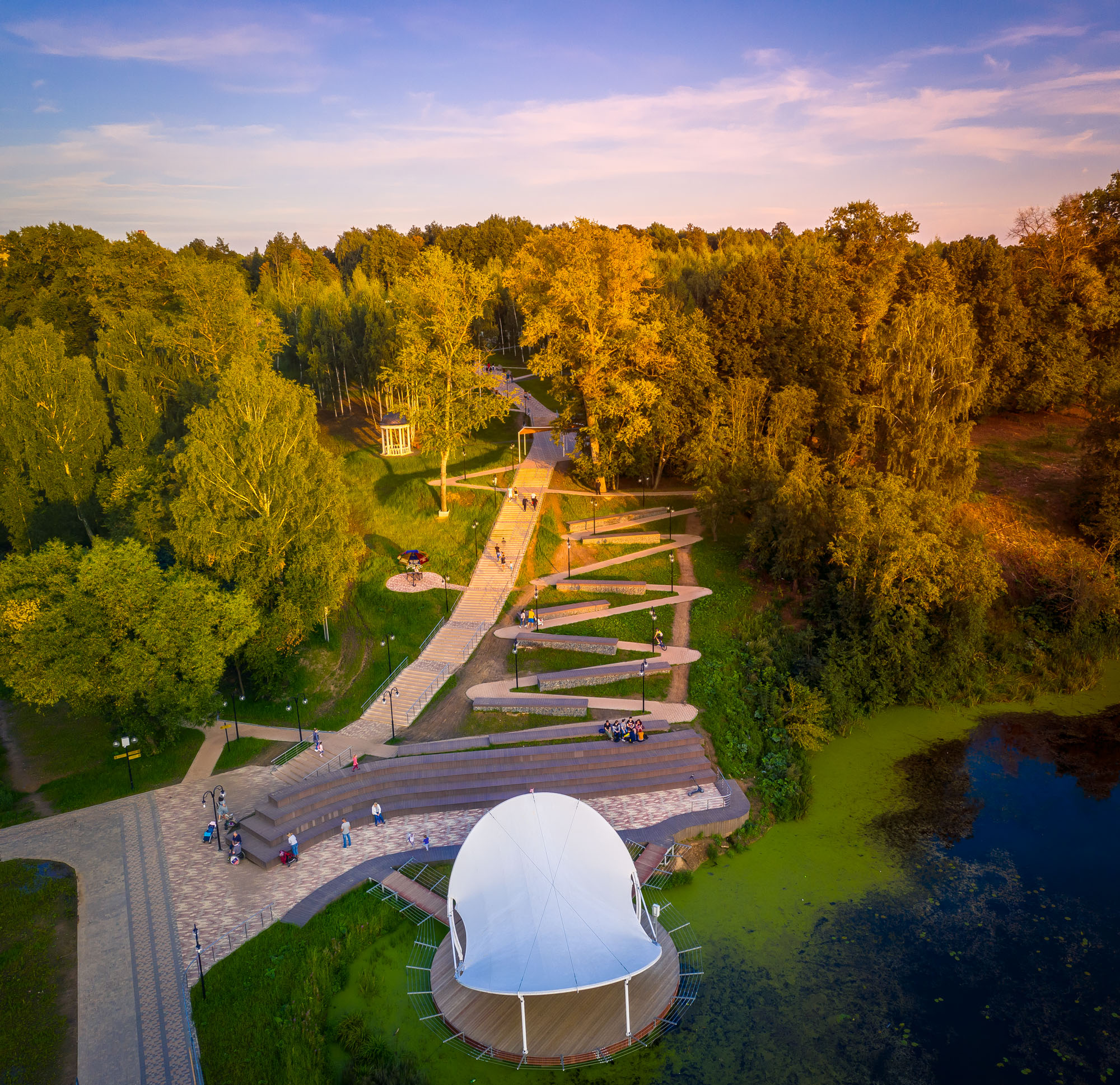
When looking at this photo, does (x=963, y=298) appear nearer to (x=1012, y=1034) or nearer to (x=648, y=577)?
(x=648, y=577)

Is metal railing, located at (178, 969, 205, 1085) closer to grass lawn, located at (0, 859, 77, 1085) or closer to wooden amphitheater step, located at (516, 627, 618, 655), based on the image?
grass lawn, located at (0, 859, 77, 1085)

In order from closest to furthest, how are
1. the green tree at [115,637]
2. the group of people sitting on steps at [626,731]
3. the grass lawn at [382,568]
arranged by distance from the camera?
the green tree at [115,637], the group of people sitting on steps at [626,731], the grass lawn at [382,568]

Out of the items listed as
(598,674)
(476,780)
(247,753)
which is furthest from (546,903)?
(247,753)

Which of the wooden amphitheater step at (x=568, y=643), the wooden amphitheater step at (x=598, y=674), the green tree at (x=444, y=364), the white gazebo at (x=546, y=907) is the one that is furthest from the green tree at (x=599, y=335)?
the white gazebo at (x=546, y=907)

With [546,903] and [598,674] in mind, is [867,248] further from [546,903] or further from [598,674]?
[546,903]

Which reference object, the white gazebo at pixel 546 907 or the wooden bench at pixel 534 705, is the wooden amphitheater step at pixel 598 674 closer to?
the wooden bench at pixel 534 705

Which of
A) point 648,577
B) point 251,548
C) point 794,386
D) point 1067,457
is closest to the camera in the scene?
point 251,548

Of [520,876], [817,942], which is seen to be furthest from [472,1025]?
[817,942]
